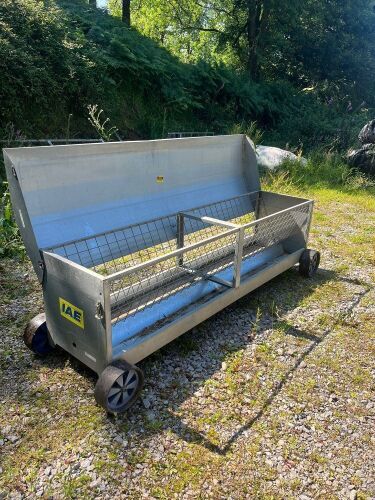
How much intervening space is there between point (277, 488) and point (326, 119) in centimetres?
1295

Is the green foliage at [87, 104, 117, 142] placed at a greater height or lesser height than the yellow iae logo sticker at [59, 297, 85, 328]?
greater

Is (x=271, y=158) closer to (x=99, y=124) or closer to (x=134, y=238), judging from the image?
(x=99, y=124)

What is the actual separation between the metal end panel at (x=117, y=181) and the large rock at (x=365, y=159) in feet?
16.6

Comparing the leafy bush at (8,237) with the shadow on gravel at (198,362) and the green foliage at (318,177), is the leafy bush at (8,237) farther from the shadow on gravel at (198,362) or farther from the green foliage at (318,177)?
the green foliage at (318,177)

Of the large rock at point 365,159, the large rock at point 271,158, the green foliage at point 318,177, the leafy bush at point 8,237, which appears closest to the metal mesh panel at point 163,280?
the leafy bush at point 8,237

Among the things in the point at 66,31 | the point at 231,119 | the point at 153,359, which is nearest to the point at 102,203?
the point at 153,359

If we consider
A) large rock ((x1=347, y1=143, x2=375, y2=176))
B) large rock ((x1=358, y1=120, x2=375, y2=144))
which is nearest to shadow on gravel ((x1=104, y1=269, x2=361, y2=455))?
large rock ((x1=347, y1=143, x2=375, y2=176))

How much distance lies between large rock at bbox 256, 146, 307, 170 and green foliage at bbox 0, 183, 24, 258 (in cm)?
521

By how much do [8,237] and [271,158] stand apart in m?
5.57

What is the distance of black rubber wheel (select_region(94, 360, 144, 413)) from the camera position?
2061 millimetres

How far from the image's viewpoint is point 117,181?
121 inches

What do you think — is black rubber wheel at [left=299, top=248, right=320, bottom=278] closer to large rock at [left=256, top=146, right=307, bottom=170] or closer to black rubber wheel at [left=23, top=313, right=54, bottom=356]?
black rubber wheel at [left=23, top=313, right=54, bottom=356]

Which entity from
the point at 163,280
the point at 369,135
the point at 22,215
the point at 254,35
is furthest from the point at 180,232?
the point at 254,35

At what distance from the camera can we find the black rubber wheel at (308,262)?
3826mm
